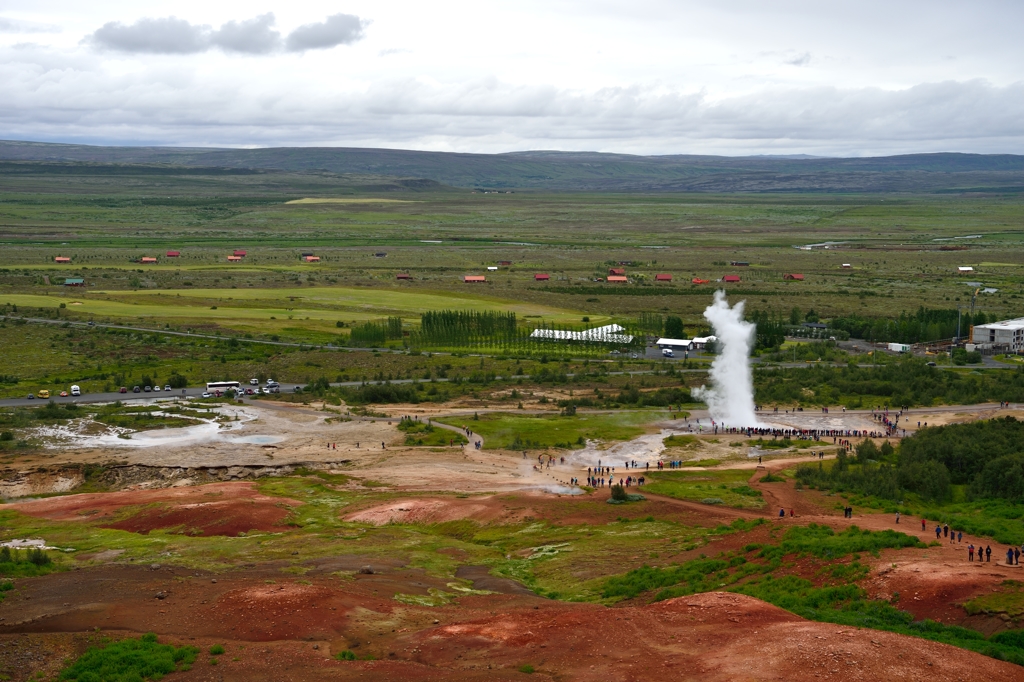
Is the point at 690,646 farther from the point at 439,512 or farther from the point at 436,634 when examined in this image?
the point at 439,512

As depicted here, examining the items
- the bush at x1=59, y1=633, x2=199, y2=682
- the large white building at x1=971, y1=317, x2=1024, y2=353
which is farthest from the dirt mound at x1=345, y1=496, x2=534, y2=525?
the large white building at x1=971, y1=317, x2=1024, y2=353

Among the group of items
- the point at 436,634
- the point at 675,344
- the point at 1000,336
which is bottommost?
the point at 675,344

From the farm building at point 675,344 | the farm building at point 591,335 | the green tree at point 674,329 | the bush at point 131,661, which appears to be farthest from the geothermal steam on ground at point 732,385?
the bush at point 131,661

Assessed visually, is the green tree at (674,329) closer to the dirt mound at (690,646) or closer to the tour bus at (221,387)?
the tour bus at (221,387)

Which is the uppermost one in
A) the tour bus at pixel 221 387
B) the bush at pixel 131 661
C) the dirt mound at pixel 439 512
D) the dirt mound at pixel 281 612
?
the bush at pixel 131 661

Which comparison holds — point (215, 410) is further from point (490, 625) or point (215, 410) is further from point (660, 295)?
point (660, 295)

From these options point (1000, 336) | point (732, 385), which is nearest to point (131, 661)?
point (732, 385)
